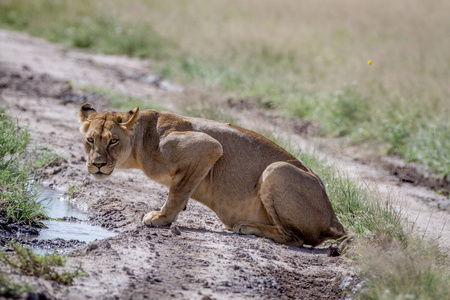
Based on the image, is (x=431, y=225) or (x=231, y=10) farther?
(x=231, y=10)

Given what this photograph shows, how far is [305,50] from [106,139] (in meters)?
12.3

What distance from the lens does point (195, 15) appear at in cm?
2269

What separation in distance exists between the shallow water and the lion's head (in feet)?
2.21

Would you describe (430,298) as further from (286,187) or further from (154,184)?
(154,184)

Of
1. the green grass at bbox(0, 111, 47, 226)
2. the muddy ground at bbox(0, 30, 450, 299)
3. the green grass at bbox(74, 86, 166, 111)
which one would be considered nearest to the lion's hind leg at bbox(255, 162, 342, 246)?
the muddy ground at bbox(0, 30, 450, 299)

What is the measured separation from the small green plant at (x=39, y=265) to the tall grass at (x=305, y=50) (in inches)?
306

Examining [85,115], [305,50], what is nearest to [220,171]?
[85,115]

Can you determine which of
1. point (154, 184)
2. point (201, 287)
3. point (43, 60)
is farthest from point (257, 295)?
point (43, 60)

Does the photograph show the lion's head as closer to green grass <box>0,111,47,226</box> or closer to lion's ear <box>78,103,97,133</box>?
lion's ear <box>78,103,97,133</box>

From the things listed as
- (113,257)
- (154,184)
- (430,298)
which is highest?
(430,298)

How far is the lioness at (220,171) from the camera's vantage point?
6.36 m

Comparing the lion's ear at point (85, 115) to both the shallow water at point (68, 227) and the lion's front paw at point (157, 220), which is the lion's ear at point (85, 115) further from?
the lion's front paw at point (157, 220)

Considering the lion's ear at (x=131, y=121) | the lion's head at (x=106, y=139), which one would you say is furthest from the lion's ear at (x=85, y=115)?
the lion's ear at (x=131, y=121)

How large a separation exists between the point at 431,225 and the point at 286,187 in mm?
2935
